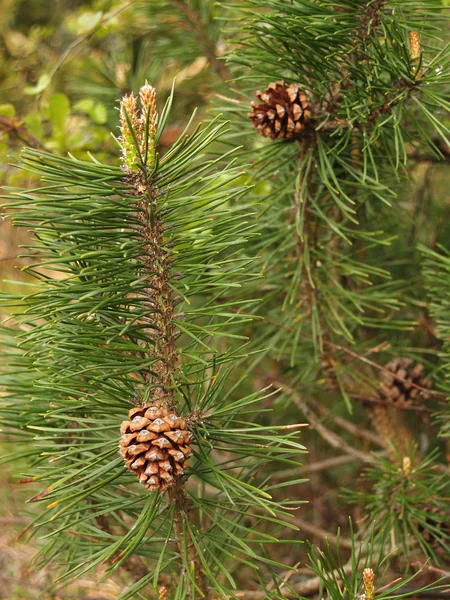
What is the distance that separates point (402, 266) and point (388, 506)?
387 millimetres

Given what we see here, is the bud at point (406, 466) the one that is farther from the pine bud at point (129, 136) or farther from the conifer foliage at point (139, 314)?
the pine bud at point (129, 136)

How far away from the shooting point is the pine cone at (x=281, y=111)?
0.61 meters

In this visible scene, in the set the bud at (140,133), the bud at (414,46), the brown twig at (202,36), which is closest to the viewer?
the bud at (140,133)

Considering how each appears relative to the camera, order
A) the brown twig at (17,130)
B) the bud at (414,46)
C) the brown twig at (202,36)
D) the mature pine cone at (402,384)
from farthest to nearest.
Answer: the brown twig at (202,36), the brown twig at (17,130), the mature pine cone at (402,384), the bud at (414,46)

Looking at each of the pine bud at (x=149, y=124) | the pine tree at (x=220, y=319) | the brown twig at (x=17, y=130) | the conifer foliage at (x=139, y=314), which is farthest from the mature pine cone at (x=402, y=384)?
the brown twig at (x=17, y=130)

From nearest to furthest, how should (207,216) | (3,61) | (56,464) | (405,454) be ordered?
1. (207,216)
2. (56,464)
3. (405,454)
4. (3,61)

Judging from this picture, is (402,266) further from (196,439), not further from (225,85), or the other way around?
(196,439)

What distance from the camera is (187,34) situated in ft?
3.44

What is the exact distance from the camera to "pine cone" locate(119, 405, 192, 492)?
0.45 m

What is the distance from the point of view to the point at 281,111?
608 millimetres

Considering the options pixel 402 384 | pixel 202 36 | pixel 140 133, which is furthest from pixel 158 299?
pixel 202 36

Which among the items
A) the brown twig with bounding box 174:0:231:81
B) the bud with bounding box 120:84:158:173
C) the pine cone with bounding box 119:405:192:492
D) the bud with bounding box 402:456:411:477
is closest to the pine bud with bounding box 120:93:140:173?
the bud with bounding box 120:84:158:173

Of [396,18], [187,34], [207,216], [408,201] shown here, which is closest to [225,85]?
[187,34]

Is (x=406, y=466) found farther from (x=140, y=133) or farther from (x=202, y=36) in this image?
(x=202, y=36)
